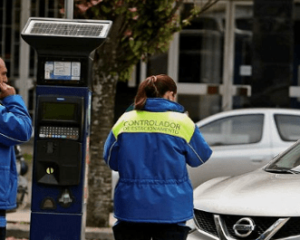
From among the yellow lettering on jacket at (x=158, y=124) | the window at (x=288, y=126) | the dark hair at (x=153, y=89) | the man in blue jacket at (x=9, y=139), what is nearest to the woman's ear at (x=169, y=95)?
the dark hair at (x=153, y=89)

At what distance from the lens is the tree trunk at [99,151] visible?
10.1 meters

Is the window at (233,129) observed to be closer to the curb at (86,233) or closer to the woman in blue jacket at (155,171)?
the curb at (86,233)

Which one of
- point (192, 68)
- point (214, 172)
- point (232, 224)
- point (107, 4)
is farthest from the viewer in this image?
point (192, 68)

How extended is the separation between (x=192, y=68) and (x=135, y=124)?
1265 cm

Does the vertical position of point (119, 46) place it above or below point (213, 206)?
above

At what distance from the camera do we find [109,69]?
10.1 metres

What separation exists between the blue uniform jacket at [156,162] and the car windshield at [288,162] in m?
1.52

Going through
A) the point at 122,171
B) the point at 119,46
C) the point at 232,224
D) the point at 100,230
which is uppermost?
the point at 119,46

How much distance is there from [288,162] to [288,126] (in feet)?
14.6

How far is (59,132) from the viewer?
6355 millimetres

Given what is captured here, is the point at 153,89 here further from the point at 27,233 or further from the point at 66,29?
the point at 27,233

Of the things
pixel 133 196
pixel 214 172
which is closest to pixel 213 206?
pixel 133 196

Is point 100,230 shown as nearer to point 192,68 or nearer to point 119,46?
point 119,46

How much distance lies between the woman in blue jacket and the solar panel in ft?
2.94
